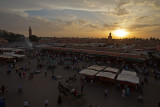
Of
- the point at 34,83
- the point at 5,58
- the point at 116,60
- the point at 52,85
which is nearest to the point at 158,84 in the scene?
the point at 116,60

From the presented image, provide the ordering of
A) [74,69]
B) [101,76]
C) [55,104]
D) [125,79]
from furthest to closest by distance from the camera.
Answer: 1. [74,69]
2. [101,76]
3. [125,79]
4. [55,104]

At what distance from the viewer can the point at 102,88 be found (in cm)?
1084

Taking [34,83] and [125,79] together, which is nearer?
[125,79]

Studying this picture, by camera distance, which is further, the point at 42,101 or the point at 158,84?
the point at 158,84

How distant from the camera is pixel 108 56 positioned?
2195 centimetres

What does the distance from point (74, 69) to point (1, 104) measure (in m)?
12.1

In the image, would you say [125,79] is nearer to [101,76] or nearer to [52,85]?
[101,76]

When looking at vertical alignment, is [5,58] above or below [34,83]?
above

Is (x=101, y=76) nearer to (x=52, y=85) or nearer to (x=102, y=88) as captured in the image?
(x=102, y=88)

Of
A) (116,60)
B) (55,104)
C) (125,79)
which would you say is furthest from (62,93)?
(116,60)

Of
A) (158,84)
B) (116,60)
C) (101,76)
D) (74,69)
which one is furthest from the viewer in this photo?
(116,60)

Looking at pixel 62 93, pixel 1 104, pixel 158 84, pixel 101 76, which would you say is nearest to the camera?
pixel 1 104

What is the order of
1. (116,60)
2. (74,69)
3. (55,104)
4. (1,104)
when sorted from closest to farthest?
(1,104) < (55,104) < (74,69) < (116,60)

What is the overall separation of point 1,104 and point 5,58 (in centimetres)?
1929
